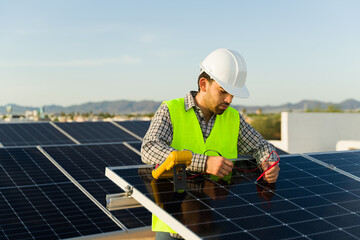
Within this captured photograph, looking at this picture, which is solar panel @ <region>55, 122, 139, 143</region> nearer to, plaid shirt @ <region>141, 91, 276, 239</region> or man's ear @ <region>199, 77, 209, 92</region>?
plaid shirt @ <region>141, 91, 276, 239</region>

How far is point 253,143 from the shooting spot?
4988 mm

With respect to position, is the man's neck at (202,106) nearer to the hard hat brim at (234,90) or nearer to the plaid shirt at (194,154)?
the plaid shirt at (194,154)

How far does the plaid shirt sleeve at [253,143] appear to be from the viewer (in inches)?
192

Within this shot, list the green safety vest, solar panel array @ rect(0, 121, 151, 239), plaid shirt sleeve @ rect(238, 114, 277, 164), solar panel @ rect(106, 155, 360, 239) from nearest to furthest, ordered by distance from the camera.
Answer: solar panel @ rect(106, 155, 360, 239) < the green safety vest < plaid shirt sleeve @ rect(238, 114, 277, 164) < solar panel array @ rect(0, 121, 151, 239)

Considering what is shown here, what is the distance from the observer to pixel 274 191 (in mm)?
4316

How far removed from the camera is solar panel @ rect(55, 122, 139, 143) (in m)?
17.6

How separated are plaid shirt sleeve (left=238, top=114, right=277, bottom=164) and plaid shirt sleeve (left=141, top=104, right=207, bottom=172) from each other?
0.86 m

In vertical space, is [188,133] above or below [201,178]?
above

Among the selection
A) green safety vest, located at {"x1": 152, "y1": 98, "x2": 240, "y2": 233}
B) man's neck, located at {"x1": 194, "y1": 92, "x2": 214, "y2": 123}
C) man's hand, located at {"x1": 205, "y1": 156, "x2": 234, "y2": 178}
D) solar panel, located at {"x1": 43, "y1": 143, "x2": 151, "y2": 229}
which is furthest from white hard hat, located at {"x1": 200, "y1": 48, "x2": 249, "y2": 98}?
solar panel, located at {"x1": 43, "y1": 143, "x2": 151, "y2": 229}

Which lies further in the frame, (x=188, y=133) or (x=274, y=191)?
(x=188, y=133)

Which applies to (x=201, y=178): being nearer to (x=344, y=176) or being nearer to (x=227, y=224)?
(x=227, y=224)

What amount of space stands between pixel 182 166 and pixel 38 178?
7.14 metres

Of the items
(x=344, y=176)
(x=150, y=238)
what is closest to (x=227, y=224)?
(x=344, y=176)

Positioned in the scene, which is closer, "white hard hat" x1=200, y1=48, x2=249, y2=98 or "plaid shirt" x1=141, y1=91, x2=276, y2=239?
"plaid shirt" x1=141, y1=91, x2=276, y2=239
